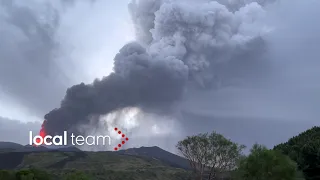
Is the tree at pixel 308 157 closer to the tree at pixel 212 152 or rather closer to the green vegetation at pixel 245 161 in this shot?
the green vegetation at pixel 245 161

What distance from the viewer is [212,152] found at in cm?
9250

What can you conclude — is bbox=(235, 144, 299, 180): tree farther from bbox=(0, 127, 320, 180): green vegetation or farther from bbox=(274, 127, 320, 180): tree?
bbox=(274, 127, 320, 180): tree

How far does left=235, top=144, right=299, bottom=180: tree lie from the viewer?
186ft

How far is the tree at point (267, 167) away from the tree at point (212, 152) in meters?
29.2

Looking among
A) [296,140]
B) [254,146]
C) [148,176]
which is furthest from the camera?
[148,176]

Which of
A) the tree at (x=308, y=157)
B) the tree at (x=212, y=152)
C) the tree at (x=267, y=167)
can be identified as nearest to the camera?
the tree at (x=267, y=167)

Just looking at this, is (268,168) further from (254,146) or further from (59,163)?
(59,163)

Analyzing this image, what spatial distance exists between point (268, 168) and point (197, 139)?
36862mm

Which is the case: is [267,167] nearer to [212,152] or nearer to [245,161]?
[245,161]

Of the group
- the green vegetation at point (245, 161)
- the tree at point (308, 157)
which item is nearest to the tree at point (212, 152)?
the green vegetation at point (245, 161)

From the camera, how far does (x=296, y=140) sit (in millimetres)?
89062

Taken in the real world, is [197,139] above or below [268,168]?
above

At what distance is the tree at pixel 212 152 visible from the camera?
3597 inches

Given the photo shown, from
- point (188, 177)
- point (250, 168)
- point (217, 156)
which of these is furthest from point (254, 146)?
point (188, 177)
